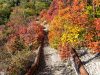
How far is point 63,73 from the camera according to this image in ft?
92.4

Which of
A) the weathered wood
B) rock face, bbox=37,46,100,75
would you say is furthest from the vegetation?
rock face, bbox=37,46,100,75

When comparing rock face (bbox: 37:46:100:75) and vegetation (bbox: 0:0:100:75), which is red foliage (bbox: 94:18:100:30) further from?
rock face (bbox: 37:46:100:75)

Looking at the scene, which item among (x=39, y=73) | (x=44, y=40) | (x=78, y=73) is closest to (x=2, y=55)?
(x=39, y=73)

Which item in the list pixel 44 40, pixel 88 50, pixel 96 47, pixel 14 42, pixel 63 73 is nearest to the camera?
pixel 63 73

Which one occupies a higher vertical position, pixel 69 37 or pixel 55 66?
pixel 69 37

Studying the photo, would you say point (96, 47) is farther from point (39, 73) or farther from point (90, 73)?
point (39, 73)

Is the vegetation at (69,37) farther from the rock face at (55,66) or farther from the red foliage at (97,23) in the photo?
the rock face at (55,66)

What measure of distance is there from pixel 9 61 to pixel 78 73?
7.02 m

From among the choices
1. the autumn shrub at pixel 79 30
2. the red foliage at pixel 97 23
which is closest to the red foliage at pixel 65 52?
the autumn shrub at pixel 79 30

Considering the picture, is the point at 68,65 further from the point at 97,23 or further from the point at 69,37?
the point at 97,23

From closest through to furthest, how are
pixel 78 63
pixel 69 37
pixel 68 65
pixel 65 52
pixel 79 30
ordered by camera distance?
pixel 78 63
pixel 68 65
pixel 69 37
pixel 65 52
pixel 79 30

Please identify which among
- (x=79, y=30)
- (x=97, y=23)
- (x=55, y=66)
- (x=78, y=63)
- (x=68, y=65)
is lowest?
(x=55, y=66)

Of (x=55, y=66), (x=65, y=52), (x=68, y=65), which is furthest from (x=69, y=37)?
(x=55, y=66)

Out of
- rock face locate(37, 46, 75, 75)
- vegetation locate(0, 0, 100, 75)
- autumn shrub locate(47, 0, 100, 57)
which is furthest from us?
autumn shrub locate(47, 0, 100, 57)
